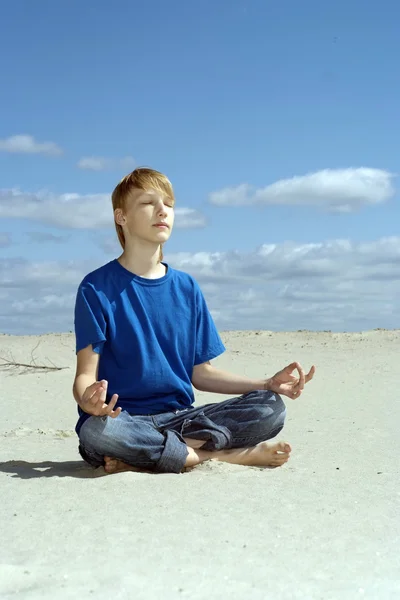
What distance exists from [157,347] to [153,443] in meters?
0.44

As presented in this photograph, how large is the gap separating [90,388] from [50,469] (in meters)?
0.69

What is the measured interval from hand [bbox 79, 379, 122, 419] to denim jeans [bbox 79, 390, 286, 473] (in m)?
0.16

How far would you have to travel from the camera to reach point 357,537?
8.47 feet

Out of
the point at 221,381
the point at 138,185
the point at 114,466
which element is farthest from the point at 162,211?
the point at 114,466

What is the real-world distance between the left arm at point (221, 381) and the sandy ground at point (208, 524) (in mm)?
416

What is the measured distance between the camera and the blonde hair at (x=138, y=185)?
3.65 m

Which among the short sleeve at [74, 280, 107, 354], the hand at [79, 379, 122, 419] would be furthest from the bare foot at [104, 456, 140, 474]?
the short sleeve at [74, 280, 107, 354]

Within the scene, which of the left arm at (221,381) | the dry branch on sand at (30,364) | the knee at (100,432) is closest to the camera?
the knee at (100,432)

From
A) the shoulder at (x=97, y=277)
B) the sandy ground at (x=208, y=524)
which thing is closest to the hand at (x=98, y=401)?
the sandy ground at (x=208, y=524)

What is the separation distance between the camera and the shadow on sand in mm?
3527

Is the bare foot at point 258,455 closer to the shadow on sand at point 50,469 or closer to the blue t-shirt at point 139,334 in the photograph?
the blue t-shirt at point 139,334

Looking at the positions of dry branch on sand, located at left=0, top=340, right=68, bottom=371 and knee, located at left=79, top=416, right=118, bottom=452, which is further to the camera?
dry branch on sand, located at left=0, top=340, right=68, bottom=371

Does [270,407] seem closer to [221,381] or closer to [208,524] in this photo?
[221,381]

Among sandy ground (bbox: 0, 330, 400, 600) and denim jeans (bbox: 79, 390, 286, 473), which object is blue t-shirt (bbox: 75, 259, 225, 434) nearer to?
denim jeans (bbox: 79, 390, 286, 473)
